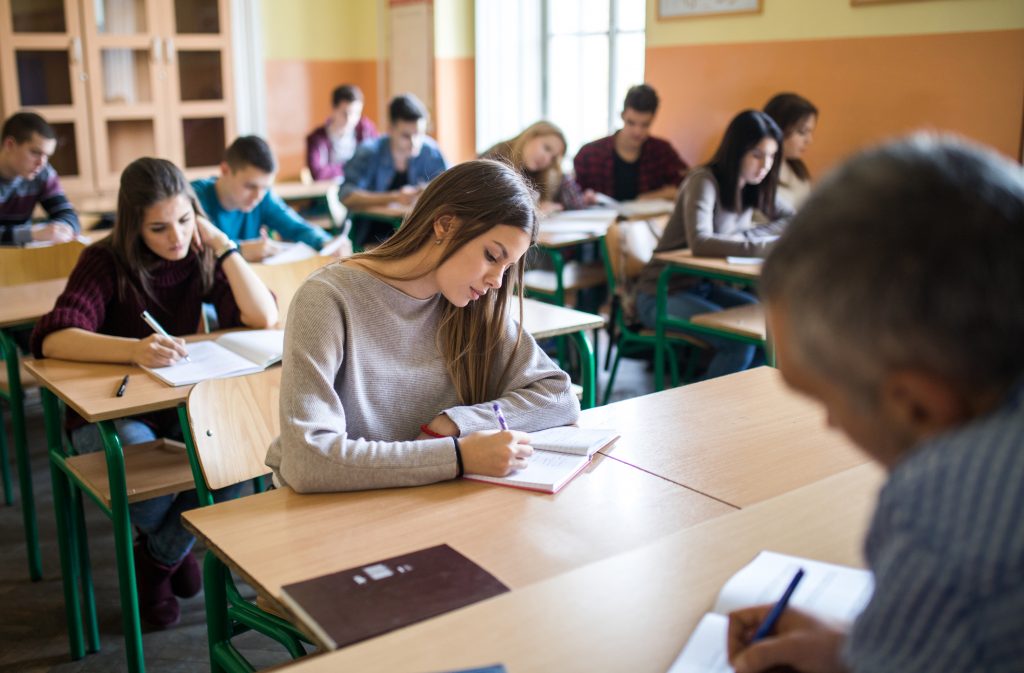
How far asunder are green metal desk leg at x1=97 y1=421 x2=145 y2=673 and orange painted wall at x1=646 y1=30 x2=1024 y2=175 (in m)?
2.99

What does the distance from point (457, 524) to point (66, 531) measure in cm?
139

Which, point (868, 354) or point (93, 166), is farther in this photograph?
point (93, 166)

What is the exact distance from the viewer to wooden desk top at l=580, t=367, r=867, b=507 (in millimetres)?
1529

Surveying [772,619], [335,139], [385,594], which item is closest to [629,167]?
[335,139]

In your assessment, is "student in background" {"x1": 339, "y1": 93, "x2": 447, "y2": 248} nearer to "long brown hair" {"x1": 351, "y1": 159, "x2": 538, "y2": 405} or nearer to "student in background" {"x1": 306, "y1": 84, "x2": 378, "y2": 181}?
"student in background" {"x1": 306, "y1": 84, "x2": 378, "y2": 181}

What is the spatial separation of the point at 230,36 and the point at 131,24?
0.63m

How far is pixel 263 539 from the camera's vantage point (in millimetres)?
1307

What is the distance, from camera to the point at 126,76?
20.2ft

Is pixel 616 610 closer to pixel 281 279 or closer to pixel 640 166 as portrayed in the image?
pixel 281 279

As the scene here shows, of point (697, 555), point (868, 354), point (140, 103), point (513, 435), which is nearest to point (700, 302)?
point (513, 435)

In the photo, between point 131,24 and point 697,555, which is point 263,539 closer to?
point 697,555

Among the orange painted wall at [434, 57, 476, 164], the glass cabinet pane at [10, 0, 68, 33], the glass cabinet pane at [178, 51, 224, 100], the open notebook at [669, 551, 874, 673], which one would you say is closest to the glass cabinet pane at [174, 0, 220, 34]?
the glass cabinet pane at [178, 51, 224, 100]

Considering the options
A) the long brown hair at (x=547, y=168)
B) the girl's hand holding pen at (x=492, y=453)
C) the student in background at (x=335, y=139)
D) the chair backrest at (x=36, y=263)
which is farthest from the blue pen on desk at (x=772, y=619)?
the student in background at (x=335, y=139)

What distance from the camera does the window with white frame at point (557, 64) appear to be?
570cm
